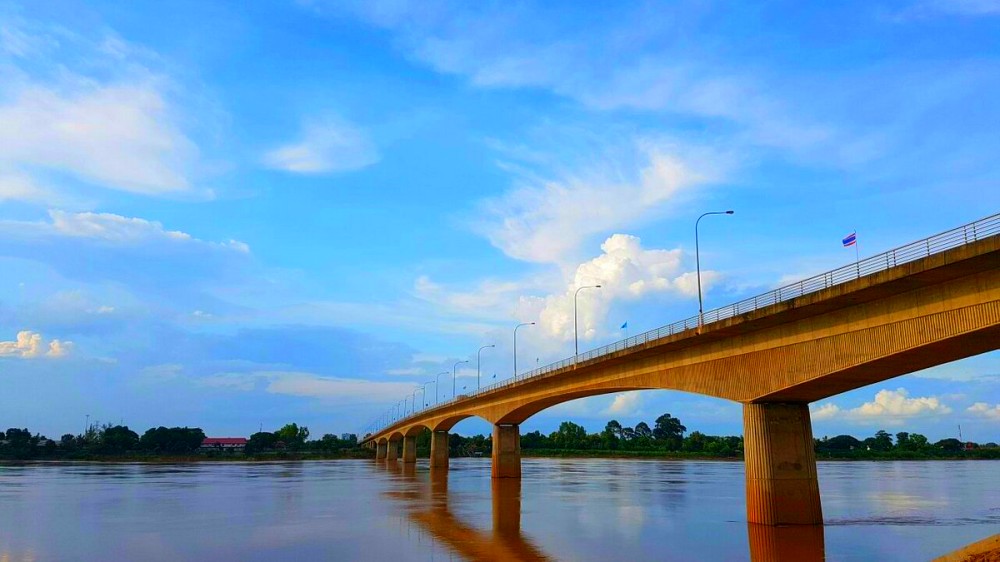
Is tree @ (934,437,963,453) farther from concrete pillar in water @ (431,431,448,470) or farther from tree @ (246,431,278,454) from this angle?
tree @ (246,431,278,454)

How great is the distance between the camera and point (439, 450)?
105m

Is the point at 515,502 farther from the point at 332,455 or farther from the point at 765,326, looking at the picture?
the point at 332,455

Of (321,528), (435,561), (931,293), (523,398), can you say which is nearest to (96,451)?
(523,398)

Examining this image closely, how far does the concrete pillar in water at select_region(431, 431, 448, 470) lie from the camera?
10331 cm

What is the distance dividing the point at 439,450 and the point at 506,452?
3469 centimetres

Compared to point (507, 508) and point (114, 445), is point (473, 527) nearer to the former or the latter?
point (507, 508)

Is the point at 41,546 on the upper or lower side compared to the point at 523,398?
lower

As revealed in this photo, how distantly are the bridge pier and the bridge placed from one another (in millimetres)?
41

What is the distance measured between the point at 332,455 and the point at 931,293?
160 metres

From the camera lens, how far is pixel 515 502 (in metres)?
45.8

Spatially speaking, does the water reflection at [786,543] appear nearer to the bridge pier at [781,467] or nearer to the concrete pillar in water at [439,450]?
the bridge pier at [781,467]

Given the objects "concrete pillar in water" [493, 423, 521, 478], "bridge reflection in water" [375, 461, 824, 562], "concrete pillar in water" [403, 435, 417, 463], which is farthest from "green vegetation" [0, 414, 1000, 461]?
"bridge reflection in water" [375, 461, 824, 562]

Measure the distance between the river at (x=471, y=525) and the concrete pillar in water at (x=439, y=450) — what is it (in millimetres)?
46999

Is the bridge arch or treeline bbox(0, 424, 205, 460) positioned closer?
the bridge arch
